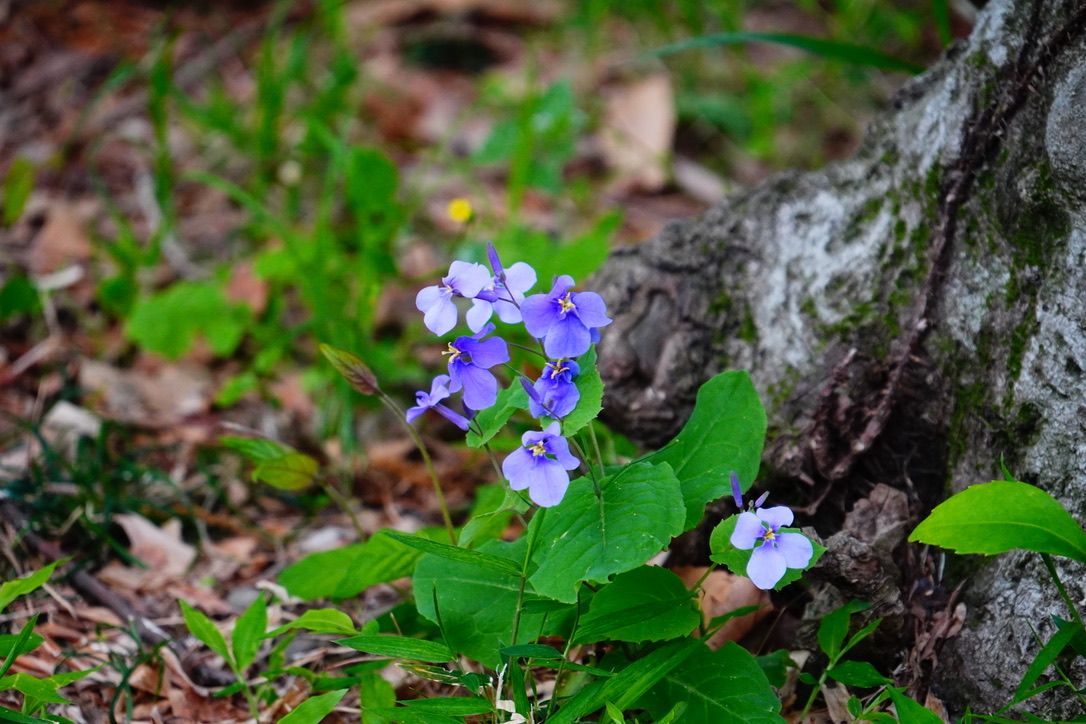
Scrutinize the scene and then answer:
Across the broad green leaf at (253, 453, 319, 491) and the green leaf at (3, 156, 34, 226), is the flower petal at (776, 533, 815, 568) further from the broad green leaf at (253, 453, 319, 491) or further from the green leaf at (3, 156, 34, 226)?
the green leaf at (3, 156, 34, 226)

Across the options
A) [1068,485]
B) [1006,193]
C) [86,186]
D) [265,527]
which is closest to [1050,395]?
[1068,485]

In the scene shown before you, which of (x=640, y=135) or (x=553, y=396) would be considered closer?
(x=553, y=396)

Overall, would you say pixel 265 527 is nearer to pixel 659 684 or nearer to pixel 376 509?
pixel 376 509

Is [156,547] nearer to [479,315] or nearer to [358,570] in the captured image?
[358,570]

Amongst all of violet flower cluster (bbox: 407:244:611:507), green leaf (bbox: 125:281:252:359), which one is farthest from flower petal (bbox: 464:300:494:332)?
green leaf (bbox: 125:281:252:359)

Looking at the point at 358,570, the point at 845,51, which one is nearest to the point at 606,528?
the point at 358,570

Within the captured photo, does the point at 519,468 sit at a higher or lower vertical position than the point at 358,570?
higher
